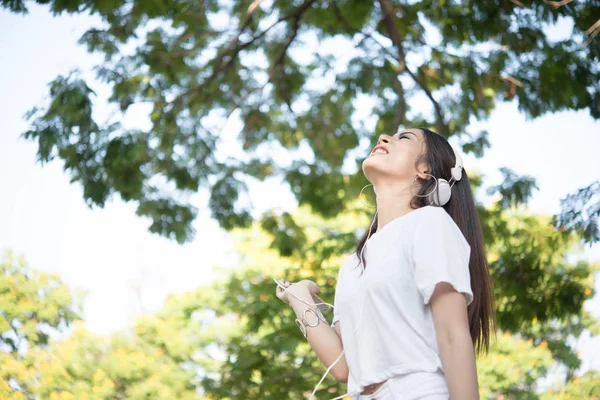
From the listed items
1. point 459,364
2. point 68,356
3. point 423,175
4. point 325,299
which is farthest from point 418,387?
point 68,356

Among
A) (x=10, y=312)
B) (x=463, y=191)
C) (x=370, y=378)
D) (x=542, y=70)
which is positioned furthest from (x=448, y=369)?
(x=10, y=312)

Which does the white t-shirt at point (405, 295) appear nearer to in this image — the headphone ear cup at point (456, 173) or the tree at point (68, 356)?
the headphone ear cup at point (456, 173)

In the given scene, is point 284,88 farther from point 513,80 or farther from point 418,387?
point 418,387

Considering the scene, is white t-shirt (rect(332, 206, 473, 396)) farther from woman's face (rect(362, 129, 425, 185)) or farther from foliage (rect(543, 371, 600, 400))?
foliage (rect(543, 371, 600, 400))

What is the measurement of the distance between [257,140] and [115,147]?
1.96 metres

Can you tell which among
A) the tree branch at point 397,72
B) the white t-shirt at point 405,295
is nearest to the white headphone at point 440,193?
the white t-shirt at point 405,295

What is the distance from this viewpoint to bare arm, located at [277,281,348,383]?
1.70 m

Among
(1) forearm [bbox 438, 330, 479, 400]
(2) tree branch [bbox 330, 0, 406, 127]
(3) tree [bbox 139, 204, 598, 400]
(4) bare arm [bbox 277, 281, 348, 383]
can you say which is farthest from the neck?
(2) tree branch [bbox 330, 0, 406, 127]

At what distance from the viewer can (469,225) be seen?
1.67 metres

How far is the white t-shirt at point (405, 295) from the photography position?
1.43 metres

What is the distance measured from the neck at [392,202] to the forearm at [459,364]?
1.17 feet

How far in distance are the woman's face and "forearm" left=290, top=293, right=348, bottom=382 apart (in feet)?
1.04

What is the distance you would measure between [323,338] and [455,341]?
412mm

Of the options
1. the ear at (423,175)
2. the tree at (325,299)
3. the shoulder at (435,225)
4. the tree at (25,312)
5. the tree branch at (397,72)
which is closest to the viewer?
the shoulder at (435,225)
